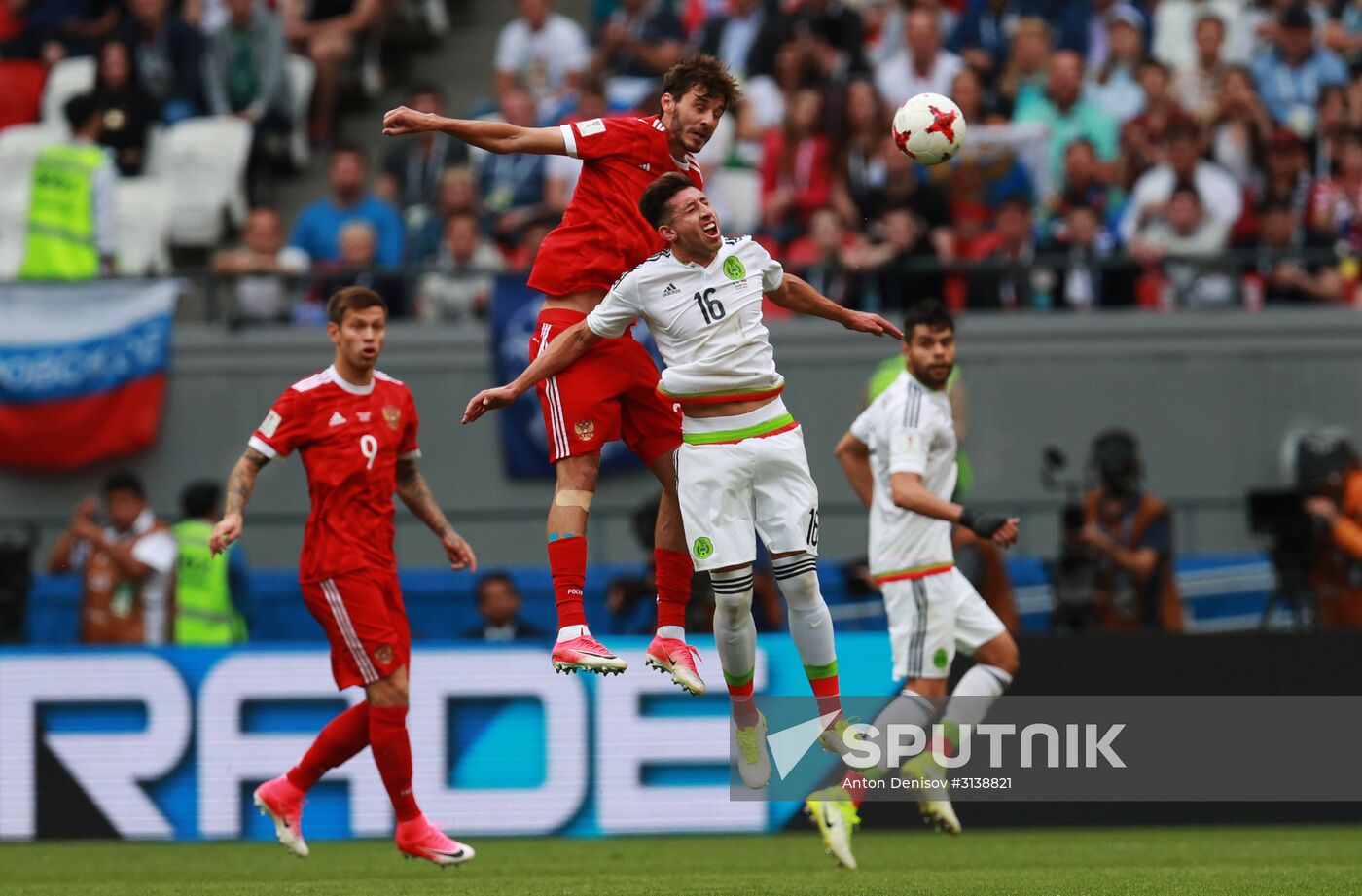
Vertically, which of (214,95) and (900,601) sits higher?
(214,95)

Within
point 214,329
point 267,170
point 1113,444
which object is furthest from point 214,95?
point 1113,444

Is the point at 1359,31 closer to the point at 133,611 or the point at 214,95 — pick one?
the point at 214,95

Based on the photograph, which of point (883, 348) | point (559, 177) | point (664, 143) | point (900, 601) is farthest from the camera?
point (559, 177)

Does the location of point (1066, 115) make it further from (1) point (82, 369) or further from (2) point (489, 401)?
(2) point (489, 401)

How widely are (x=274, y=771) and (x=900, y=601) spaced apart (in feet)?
14.2

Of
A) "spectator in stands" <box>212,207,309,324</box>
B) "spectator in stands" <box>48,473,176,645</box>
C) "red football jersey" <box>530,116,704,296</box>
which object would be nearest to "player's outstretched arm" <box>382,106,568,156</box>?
"red football jersey" <box>530,116,704,296</box>

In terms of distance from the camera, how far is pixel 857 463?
12328 mm

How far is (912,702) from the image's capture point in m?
12.1

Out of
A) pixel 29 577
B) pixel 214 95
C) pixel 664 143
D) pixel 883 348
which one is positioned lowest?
pixel 29 577

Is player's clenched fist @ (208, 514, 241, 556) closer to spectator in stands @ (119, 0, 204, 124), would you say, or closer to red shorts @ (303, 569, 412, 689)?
red shorts @ (303, 569, 412, 689)

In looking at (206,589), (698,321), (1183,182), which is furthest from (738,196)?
(698,321)

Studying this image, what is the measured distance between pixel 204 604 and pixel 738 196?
570 centimetres

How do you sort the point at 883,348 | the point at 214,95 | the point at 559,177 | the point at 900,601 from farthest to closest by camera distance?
the point at 214,95 → the point at 559,177 → the point at 883,348 → the point at 900,601

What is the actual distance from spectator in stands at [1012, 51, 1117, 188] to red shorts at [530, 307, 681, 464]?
847cm
